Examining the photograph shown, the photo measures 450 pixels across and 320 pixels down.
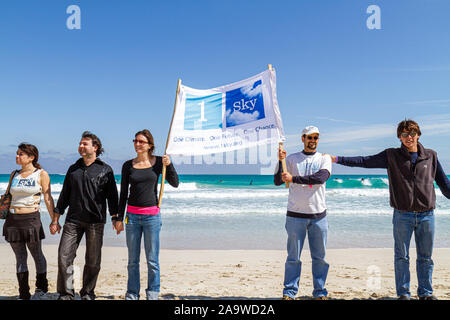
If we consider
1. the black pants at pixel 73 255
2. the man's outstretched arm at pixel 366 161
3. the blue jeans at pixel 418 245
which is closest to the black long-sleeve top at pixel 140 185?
the black pants at pixel 73 255

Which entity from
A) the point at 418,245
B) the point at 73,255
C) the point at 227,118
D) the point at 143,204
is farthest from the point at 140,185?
the point at 418,245

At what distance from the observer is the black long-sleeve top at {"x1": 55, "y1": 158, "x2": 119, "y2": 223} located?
13.5 ft

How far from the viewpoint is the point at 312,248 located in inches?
166

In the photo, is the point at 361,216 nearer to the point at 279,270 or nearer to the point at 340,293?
the point at 279,270

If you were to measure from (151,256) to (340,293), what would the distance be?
8.80 feet

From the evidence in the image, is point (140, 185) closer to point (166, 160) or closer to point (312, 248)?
point (166, 160)

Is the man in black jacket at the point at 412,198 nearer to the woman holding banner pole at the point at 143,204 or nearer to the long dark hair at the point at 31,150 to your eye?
the woman holding banner pole at the point at 143,204

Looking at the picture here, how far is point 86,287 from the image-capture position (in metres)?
4.24

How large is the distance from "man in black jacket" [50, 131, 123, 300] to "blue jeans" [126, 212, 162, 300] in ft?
0.65

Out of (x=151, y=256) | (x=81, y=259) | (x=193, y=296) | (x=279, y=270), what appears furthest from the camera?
(x=81, y=259)

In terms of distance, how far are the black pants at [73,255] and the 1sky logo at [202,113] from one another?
1741 mm

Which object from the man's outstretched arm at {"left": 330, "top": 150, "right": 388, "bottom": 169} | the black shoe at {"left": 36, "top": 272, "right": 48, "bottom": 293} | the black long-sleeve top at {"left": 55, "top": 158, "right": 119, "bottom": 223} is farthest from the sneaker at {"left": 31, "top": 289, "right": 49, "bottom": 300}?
the man's outstretched arm at {"left": 330, "top": 150, "right": 388, "bottom": 169}

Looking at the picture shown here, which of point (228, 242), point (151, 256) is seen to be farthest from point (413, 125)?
point (228, 242)
